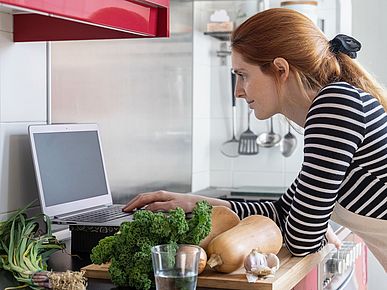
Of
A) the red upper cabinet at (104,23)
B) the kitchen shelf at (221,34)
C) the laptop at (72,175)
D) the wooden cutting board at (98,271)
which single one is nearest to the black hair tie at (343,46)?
the red upper cabinet at (104,23)

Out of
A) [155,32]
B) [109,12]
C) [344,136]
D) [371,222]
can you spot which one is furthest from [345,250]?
[109,12]

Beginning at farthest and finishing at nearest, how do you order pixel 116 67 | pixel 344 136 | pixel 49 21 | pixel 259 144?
pixel 259 144 < pixel 116 67 < pixel 49 21 < pixel 344 136

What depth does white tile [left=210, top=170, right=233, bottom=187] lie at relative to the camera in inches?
134

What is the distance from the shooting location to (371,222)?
1741 millimetres

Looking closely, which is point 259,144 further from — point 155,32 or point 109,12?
point 109,12

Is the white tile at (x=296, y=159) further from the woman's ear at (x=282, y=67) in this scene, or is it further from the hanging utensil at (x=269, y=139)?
the woman's ear at (x=282, y=67)

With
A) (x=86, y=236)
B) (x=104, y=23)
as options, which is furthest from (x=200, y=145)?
(x=104, y=23)

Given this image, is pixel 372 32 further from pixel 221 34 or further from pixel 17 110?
pixel 17 110

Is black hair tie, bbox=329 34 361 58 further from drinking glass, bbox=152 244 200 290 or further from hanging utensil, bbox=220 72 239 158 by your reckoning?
hanging utensil, bbox=220 72 239 158

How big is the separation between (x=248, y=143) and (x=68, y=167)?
145 cm

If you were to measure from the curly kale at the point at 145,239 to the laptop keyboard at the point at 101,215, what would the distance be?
37cm

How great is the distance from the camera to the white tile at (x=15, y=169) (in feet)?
6.16

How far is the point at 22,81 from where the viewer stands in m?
1.96

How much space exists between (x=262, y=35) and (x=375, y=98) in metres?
0.29
